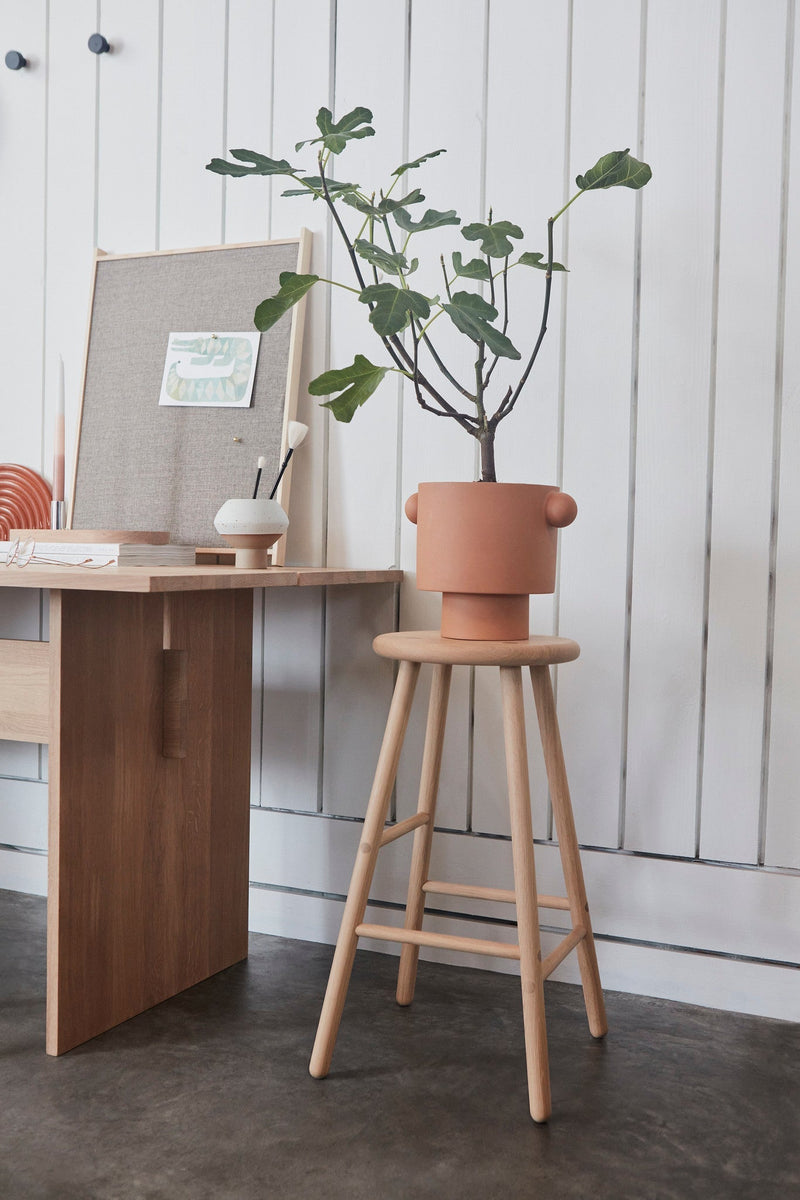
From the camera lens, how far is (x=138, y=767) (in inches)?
71.8

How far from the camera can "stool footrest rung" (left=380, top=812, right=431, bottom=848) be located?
5.49 ft

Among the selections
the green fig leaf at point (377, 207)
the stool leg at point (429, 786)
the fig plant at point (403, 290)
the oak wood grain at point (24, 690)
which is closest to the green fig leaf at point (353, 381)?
the fig plant at point (403, 290)

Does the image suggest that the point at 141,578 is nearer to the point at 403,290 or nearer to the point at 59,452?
the point at 403,290

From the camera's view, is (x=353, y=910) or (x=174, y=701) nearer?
(x=353, y=910)

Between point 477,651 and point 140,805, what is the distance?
0.68 metres

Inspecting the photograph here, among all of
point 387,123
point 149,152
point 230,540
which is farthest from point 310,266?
point 230,540

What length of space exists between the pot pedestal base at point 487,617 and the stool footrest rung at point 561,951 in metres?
0.46

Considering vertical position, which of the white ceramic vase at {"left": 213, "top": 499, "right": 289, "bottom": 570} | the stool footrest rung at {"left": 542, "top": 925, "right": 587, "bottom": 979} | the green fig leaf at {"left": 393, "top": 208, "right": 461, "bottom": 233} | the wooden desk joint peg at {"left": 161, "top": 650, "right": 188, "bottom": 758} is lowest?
the stool footrest rung at {"left": 542, "top": 925, "right": 587, "bottom": 979}

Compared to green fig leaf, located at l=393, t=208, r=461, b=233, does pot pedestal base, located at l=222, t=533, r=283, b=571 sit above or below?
below

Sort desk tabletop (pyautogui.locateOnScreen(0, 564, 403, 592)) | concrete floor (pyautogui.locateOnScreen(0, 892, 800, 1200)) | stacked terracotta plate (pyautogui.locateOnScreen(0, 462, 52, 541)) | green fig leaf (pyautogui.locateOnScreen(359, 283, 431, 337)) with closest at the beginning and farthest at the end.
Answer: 1. concrete floor (pyautogui.locateOnScreen(0, 892, 800, 1200))
2. desk tabletop (pyautogui.locateOnScreen(0, 564, 403, 592))
3. green fig leaf (pyautogui.locateOnScreen(359, 283, 431, 337))
4. stacked terracotta plate (pyautogui.locateOnScreen(0, 462, 52, 541))

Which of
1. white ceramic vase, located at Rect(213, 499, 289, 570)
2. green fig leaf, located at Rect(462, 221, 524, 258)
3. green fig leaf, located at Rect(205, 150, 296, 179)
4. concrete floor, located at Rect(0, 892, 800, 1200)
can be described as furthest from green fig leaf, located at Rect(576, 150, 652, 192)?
concrete floor, located at Rect(0, 892, 800, 1200)

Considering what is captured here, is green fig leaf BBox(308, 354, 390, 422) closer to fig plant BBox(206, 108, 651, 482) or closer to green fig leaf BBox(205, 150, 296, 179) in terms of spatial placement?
fig plant BBox(206, 108, 651, 482)

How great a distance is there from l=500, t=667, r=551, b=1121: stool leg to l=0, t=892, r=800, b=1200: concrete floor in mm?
63

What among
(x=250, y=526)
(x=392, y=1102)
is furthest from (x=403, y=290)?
(x=392, y=1102)
